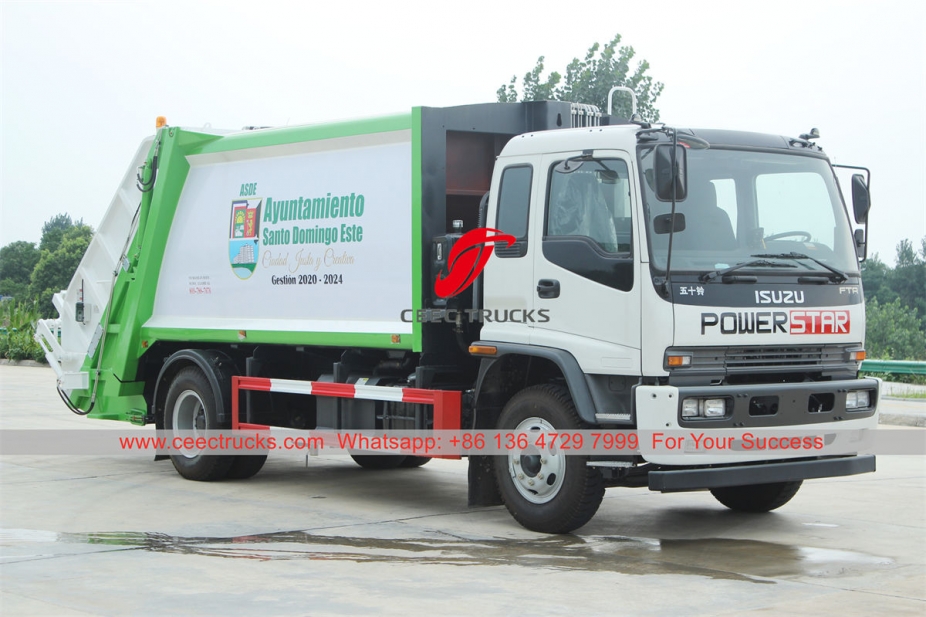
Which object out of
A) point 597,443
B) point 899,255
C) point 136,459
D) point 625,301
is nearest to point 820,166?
point 625,301

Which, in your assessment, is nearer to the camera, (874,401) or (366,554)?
(366,554)

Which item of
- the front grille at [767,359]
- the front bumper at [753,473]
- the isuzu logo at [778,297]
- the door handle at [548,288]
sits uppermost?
the door handle at [548,288]

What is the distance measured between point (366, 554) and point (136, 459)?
19.9 ft

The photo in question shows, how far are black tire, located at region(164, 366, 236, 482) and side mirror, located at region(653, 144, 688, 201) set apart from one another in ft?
17.5

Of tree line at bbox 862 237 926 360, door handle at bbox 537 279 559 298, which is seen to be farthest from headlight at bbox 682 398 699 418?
tree line at bbox 862 237 926 360

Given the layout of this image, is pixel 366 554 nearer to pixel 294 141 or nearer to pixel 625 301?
pixel 625 301

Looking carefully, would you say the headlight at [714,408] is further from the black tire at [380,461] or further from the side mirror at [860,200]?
the black tire at [380,461]

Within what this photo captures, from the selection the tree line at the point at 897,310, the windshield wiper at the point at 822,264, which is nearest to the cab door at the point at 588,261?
the windshield wiper at the point at 822,264

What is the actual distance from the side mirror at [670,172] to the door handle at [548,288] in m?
1.10

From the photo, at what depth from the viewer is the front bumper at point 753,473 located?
7.57 metres

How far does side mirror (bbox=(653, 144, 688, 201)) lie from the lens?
7379mm

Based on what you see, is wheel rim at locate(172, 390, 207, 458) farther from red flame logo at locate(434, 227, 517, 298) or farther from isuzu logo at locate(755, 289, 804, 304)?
isuzu logo at locate(755, 289, 804, 304)

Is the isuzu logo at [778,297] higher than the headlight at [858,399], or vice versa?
the isuzu logo at [778,297]

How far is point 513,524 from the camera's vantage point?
8.83 m
